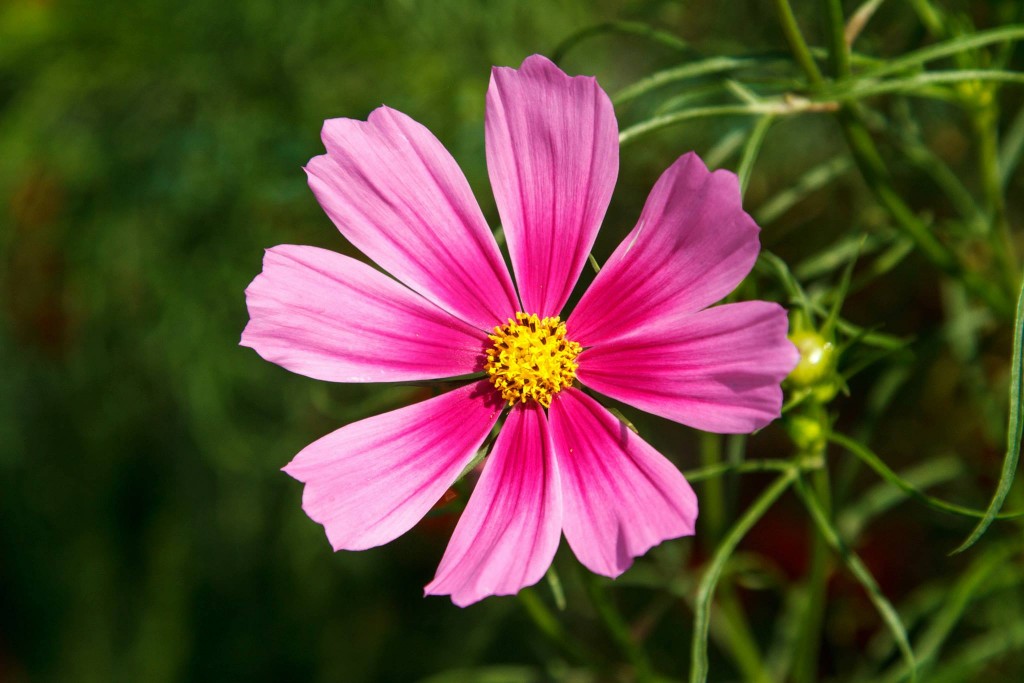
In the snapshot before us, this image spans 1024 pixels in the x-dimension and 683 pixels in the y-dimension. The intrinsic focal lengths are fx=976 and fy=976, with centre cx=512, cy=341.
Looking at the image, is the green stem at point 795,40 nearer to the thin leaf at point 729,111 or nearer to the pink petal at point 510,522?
the thin leaf at point 729,111

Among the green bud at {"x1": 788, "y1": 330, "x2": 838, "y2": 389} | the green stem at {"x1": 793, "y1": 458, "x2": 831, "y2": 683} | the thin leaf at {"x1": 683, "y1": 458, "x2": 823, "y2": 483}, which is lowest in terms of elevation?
the green stem at {"x1": 793, "y1": 458, "x2": 831, "y2": 683}

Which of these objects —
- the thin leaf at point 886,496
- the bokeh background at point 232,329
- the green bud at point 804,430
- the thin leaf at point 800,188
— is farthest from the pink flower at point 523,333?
the bokeh background at point 232,329

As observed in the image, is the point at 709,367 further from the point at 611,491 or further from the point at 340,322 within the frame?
the point at 340,322

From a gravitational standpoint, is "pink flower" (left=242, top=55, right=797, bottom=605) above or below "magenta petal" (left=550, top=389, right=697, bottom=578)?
above

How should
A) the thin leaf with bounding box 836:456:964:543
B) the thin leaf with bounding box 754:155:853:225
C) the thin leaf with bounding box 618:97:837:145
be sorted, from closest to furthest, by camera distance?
1. the thin leaf with bounding box 618:97:837:145
2. the thin leaf with bounding box 754:155:853:225
3. the thin leaf with bounding box 836:456:964:543

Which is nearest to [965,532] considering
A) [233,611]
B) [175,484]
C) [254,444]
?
[254,444]

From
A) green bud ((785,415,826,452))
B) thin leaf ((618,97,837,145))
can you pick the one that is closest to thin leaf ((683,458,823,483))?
green bud ((785,415,826,452))

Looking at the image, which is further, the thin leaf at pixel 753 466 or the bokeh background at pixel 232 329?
the bokeh background at pixel 232 329

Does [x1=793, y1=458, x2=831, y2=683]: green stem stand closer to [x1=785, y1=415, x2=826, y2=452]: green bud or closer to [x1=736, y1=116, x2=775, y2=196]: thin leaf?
[x1=785, y1=415, x2=826, y2=452]: green bud
